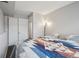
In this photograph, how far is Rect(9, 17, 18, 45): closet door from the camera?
17.6 feet

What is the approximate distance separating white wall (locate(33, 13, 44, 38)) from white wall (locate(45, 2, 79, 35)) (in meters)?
0.58

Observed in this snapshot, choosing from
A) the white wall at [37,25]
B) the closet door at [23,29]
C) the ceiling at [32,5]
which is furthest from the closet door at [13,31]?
the ceiling at [32,5]

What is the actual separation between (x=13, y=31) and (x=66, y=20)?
3355mm

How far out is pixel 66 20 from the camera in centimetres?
338

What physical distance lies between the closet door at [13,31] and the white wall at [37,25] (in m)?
1.50

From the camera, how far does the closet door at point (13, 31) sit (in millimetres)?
5377

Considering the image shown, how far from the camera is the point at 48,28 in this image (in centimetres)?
469

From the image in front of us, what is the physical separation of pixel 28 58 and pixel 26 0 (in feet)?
6.67

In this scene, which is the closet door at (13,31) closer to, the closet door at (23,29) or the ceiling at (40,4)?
the closet door at (23,29)

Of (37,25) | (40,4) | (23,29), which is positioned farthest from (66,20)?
(23,29)

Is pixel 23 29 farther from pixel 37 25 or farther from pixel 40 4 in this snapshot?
pixel 40 4

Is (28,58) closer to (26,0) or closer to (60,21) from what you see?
(26,0)

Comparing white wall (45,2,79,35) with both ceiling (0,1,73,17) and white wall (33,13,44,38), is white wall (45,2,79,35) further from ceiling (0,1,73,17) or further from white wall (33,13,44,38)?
white wall (33,13,44,38)

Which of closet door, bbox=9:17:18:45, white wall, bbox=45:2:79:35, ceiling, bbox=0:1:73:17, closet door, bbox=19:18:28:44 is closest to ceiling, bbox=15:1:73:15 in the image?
ceiling, bbox=0:1:73:17
